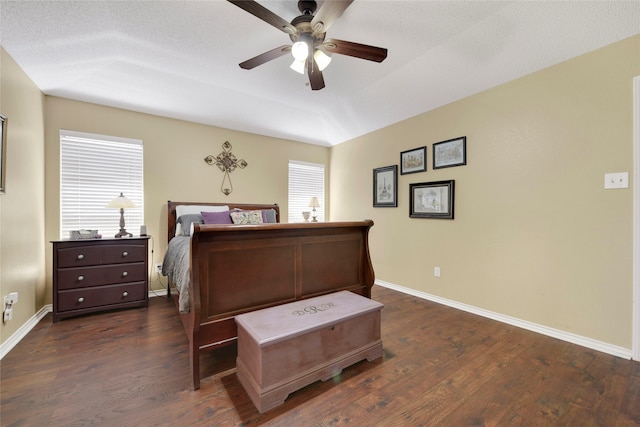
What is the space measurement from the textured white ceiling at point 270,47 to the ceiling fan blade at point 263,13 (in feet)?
1.04

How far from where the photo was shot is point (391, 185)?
3.82m

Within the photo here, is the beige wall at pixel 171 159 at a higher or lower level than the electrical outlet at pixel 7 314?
higher

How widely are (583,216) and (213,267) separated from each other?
2.98m

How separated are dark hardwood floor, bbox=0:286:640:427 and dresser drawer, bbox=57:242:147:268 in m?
0.66

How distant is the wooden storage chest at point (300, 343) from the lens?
4.79ft

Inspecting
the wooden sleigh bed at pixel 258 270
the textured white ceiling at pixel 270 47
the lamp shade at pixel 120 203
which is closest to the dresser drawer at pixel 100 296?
the lamp shade at pixel 120 203

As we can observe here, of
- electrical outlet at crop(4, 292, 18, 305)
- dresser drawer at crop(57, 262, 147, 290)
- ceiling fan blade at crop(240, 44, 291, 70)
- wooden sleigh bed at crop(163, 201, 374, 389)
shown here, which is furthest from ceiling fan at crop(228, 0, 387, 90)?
electrical outlet at crop(4, 292, 18, 305)

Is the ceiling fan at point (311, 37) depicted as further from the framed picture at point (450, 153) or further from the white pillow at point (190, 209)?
the white pillow at point (190, 209)

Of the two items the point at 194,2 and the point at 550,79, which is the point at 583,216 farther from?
the point at 194,2

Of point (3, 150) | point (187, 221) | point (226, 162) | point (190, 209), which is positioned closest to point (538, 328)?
point (187, 221)

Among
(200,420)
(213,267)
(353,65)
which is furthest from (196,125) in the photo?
(200,420)

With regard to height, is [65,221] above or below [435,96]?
below

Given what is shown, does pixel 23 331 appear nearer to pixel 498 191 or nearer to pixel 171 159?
pixel 171 159

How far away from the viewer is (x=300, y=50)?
1773 millimetres
